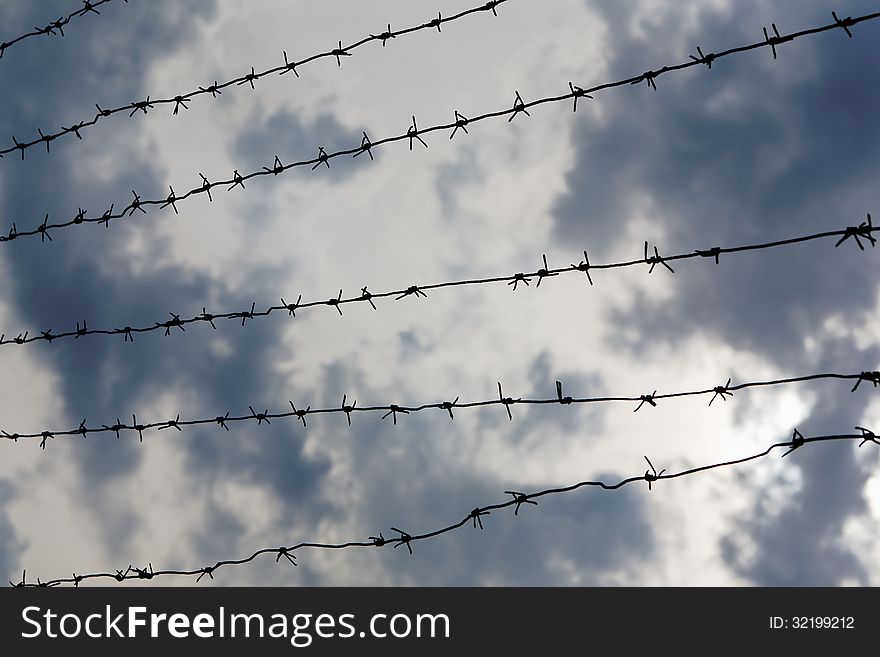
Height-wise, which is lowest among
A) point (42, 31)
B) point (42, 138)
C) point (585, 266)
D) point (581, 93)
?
point (585, 266)

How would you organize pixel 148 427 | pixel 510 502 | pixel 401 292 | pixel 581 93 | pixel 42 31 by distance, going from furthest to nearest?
pixel 42 31 < pixel 148 427 < pixel 401 292 < pixel 581 93 < pixel 510 502

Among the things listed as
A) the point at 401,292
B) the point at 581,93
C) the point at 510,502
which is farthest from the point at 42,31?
the point at 510,502

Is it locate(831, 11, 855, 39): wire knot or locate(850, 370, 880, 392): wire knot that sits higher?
locate(831, 11, 855, 39): wire knot

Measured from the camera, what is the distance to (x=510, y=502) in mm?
3525

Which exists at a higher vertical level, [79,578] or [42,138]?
[42,138]

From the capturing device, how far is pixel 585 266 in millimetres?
3596

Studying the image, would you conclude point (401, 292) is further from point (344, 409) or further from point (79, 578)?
point (79, 578)

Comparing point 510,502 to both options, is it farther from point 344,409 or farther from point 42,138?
point 42,138

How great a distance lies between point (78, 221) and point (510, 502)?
3189 mm

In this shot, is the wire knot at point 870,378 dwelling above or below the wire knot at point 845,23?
below

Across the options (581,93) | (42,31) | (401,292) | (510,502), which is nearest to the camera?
(510,502)

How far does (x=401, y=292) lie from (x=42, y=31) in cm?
328
